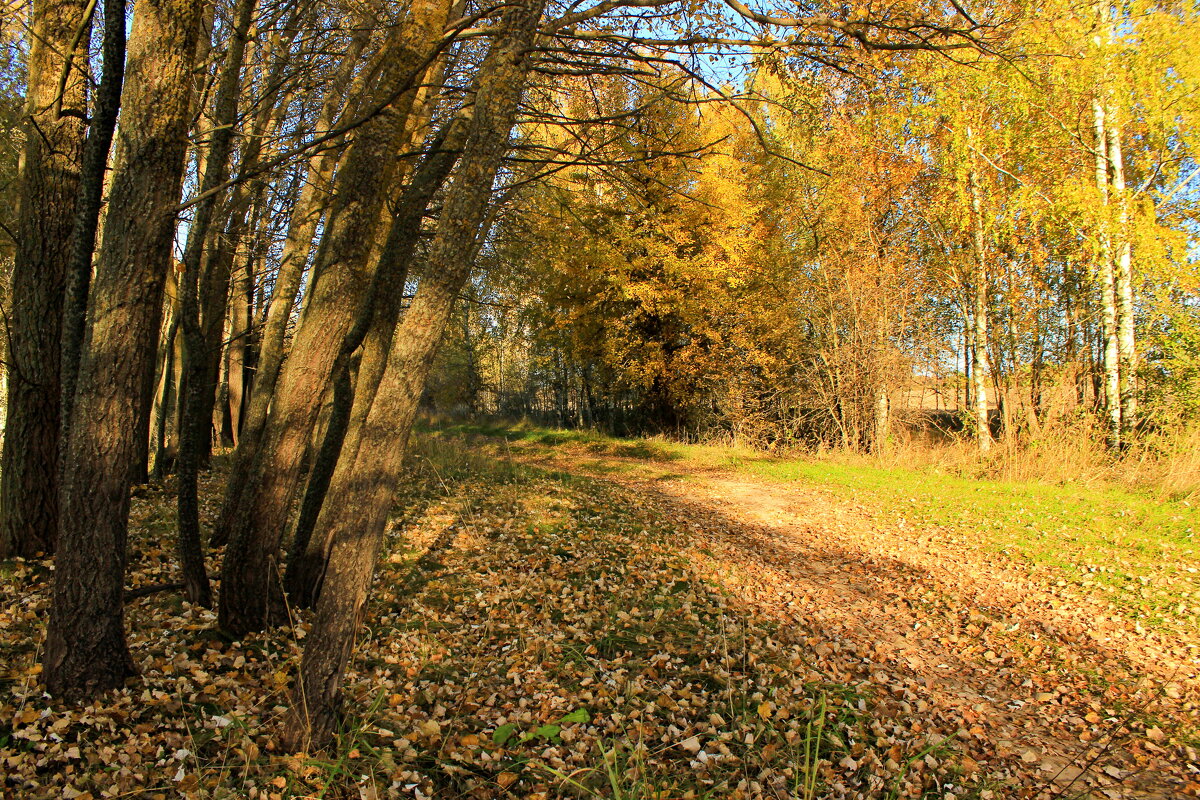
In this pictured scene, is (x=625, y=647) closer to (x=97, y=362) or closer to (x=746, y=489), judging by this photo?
(x=97, y=362)

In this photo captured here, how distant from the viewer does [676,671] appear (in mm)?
4383

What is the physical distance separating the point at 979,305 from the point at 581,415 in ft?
49.5

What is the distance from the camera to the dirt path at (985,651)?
3.64 meters

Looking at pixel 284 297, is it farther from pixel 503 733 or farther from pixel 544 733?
pixel 544 733

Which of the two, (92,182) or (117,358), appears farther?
(92,182)

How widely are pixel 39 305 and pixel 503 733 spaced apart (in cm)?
495

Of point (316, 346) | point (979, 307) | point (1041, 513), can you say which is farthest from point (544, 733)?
point (979, 307)

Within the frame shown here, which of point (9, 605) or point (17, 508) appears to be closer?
point (9, 605)

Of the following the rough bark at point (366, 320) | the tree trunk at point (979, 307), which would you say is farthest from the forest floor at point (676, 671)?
the tree trunk at point (979, 307)

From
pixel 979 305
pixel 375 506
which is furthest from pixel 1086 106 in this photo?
pixel 375 506

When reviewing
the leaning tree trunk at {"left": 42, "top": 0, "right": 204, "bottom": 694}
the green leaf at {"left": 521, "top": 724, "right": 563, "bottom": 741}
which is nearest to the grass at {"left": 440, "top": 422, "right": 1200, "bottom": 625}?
the green leaf at {"left": 521, "top": 724, "right": 563, "bottom": 741}

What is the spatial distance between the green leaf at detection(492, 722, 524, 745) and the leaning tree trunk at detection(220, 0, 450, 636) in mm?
2066

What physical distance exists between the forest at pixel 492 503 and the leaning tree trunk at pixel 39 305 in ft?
0.09

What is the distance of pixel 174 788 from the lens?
2734 mm
